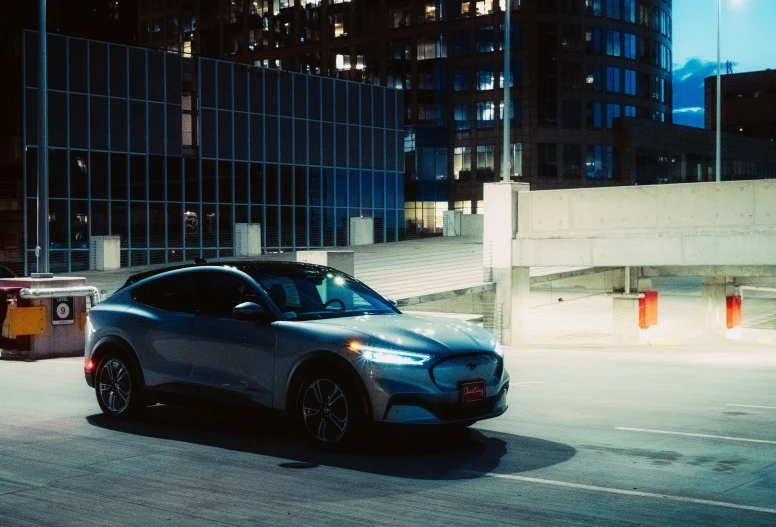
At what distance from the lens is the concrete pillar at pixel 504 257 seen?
29562mm

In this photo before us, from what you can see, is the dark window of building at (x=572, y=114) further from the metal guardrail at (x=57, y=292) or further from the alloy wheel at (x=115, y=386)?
the alloy wheel at (x=115, y=386)

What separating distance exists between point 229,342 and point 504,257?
21331 millimetres

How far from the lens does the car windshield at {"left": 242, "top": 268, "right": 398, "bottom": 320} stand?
9.15m

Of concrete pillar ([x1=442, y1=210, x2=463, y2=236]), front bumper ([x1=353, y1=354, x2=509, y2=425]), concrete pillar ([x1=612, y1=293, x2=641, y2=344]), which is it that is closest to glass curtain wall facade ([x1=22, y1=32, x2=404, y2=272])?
concrete pillar ([x1=442, y1=210, x2=463, y2=236])

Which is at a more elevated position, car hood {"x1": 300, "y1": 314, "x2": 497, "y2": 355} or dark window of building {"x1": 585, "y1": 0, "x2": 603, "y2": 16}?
dark window of building {"x1": 585, "y1": 0, "x2": 603, "y2": 16}

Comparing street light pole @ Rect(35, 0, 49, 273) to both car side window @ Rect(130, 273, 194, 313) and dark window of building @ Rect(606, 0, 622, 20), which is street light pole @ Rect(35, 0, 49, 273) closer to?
car side window @ Rect(130, 273, 194, 313)

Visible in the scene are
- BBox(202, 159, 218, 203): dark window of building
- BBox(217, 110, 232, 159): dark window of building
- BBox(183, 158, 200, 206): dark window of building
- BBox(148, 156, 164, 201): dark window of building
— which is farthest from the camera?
BBox(217, 110, 232, 159): dark window of building

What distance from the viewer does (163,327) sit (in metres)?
9.78

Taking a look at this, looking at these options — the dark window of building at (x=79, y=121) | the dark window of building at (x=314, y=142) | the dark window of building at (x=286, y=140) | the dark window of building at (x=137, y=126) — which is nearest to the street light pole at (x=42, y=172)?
the dark window of building at (x=79, y=121)

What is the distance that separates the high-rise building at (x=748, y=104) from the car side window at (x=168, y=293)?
11715cm

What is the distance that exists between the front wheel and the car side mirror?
74cm

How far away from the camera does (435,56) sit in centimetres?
9131

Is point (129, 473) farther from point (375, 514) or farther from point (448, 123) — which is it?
point (448, 123)

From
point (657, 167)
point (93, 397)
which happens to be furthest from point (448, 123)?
point (93, 397)
